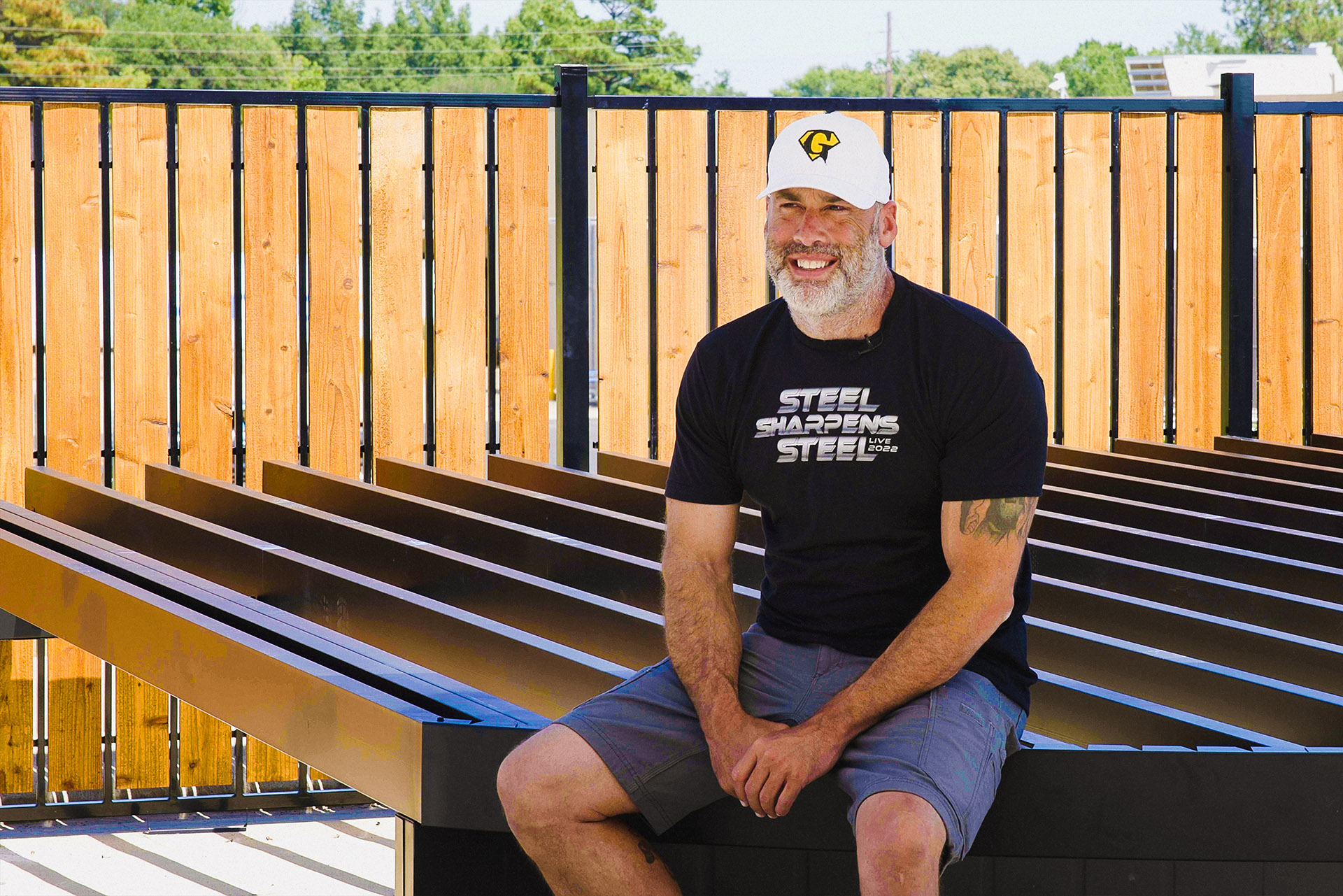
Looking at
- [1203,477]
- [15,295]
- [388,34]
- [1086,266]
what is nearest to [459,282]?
[15,295]

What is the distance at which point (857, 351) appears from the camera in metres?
2.56

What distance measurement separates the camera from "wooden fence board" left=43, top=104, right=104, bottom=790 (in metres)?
5.90

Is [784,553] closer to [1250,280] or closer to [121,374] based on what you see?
[121,374]

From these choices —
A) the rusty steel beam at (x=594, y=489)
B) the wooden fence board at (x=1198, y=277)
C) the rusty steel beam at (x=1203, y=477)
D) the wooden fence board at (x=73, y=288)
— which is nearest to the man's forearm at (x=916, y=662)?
the rusty steel beam at (x=594, y=489)

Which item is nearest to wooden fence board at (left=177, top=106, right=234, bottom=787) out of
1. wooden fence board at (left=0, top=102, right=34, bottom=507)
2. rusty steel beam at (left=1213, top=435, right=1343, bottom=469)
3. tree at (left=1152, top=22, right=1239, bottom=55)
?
wooden fence board at (left=0, top=102, right=34, bottom=507)

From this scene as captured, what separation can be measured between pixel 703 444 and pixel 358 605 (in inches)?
56.1

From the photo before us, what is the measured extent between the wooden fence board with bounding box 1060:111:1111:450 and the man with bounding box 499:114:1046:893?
4417 millimetres

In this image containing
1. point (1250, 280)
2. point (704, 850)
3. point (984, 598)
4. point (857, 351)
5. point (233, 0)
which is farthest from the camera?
point (233, 0)

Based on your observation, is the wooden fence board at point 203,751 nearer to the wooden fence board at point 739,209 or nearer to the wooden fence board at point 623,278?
the wooden fence board at point 623,278

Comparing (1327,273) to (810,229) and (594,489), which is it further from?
(810,229)

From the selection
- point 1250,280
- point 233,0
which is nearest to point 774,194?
point 1250,280

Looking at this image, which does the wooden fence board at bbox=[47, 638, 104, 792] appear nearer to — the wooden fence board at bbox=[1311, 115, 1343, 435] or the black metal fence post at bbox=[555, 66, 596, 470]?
the black metal fence post at bbox=[555, 66, 596, 470]

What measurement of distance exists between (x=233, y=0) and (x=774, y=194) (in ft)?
209

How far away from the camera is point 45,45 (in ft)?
146
